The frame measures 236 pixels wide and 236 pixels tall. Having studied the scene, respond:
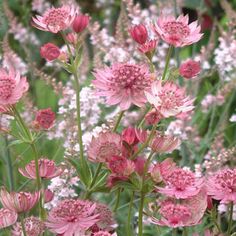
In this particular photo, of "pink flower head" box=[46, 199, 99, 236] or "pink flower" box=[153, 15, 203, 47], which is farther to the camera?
"pink flower" box=[153, 15, 203, 47]

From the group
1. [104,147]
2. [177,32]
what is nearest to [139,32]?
[177,32]

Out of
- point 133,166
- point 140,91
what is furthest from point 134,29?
point 133,166

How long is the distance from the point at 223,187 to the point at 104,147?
18 centimetres

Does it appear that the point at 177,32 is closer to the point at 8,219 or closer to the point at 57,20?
the point at 57,20

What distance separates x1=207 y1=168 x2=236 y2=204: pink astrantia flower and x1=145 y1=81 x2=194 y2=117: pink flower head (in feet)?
0.38

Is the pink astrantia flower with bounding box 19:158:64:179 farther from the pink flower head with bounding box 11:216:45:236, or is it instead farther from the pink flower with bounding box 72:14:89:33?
the pink flower with bounding box 72:14:89:33

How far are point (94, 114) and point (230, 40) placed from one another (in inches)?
17.5

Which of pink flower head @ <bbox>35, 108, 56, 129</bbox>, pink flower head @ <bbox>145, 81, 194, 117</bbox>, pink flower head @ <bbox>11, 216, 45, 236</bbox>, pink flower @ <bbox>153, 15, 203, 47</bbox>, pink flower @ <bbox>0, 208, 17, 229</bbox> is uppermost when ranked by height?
pink flower @ <bbox>153, 15, 203, 47</bbox>

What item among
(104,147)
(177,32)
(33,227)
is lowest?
(33,227)

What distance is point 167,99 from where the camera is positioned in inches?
39.0

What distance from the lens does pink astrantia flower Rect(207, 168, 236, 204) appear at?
3.29 feet

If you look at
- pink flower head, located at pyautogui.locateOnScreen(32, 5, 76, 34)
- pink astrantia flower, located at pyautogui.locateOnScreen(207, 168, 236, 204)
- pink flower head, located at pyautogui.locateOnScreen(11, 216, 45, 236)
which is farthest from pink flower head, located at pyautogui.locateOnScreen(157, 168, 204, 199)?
pink flower head, located at pyautogui.locateOnScreen(32, 5, 76, 34)

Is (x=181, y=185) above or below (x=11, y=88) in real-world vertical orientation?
below

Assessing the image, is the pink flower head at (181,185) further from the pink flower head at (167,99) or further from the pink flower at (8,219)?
the pink flower at (8,219)
